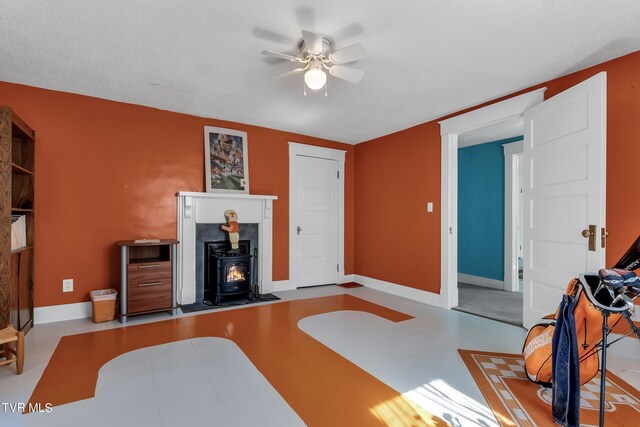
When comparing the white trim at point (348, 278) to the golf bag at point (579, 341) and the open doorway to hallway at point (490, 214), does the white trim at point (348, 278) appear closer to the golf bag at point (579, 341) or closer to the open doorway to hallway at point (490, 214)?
the open doorway to hallway at point (490, 214)

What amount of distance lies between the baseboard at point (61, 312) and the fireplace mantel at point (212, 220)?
939 mm

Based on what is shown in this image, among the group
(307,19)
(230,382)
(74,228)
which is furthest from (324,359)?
(74,228)

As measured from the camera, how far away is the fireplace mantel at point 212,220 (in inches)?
157

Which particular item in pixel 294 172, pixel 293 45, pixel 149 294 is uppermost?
pixel 293 45

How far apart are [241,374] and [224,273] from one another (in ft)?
6.33

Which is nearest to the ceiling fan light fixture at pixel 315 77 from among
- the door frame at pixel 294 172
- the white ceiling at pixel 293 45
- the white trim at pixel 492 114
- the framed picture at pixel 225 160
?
the white ceiling at pixel 293 45

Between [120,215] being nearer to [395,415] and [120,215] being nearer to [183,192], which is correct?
[183,192]

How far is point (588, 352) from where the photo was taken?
1.88 metres

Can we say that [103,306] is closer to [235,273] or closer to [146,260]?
[146,260]

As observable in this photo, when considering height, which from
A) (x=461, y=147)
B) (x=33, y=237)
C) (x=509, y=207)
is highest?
(x=461, y=147)

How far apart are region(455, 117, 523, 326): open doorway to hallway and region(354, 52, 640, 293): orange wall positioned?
0.94 meters

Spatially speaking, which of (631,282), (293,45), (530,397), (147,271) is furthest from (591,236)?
(147,271)

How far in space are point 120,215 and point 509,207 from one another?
5470 millimetres

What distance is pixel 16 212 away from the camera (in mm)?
2990
